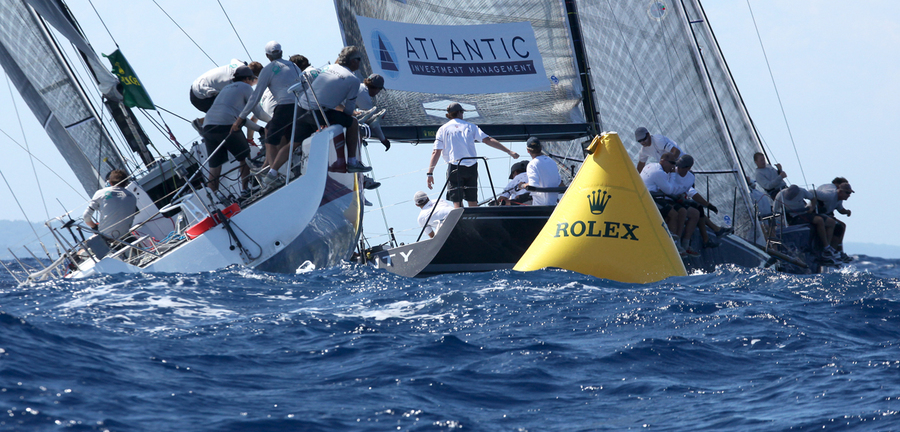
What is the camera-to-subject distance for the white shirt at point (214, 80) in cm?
862

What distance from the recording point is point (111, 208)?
816 centimetres

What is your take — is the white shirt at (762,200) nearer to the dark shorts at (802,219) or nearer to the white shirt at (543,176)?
the dark shorts at (802,219)

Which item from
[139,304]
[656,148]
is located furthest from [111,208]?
[656,148]

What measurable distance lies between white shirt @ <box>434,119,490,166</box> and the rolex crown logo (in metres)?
1.60

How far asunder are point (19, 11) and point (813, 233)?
9.89m

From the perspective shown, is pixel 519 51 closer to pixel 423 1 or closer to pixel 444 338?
pixel 423 1

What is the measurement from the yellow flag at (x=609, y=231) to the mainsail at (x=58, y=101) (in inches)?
266

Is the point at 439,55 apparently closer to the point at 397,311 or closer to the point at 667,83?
the point at 667,83

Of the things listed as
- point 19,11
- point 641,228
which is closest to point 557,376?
point 641,228

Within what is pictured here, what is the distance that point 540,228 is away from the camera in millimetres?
7641

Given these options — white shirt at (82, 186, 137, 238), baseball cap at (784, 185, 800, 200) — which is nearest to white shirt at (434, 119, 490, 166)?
white shirt at (82, 186, 137, 238)

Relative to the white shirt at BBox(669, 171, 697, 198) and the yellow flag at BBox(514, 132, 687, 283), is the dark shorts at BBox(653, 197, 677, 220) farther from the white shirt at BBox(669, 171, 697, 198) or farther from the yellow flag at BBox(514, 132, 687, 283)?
the yellow flag at BBox(514, 132, 687, 283)

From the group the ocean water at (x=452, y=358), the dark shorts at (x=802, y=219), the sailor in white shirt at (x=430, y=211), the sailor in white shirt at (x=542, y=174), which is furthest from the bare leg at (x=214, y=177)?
the dark shorts at (x=802, y=219)

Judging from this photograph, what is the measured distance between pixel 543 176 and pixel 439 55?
11.9ft
